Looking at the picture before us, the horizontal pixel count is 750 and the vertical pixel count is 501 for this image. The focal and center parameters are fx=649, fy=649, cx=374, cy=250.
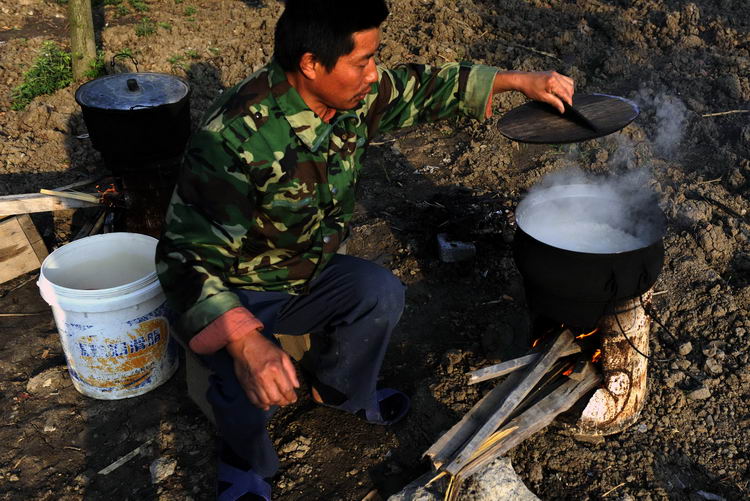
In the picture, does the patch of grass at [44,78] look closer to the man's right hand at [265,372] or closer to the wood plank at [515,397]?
the man's right hand at [265,372]

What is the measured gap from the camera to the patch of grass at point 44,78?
6164 millimetres

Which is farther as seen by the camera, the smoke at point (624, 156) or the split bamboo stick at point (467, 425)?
the smoke at point (624, 156)

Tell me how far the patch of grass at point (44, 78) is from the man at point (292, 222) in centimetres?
434

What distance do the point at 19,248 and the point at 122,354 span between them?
1614 mm

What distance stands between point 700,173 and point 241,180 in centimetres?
372

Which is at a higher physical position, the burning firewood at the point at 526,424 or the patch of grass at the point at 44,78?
the patch of grass at the point at 44,78

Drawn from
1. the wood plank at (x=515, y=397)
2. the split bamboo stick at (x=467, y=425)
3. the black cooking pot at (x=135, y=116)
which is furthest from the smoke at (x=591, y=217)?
the black cooking pot at (x=135, y=116)

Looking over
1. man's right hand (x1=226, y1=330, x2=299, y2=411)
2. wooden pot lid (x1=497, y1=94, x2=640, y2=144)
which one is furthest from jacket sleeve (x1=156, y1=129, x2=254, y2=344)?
wooden pot lid (x1=497, y1=94, x2=640, y2=144)

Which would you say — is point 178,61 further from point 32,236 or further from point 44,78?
point 32,236

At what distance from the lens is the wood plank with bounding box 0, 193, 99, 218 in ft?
13.5

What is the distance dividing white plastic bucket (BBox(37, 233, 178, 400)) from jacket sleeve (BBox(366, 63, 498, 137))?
1.48 meters

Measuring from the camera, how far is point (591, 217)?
3.48 meters

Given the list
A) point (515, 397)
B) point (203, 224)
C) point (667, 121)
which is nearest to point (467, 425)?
point (515, 397)

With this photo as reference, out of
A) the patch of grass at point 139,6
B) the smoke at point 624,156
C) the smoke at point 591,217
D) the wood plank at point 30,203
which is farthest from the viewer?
the patch of grass at point 139,6
